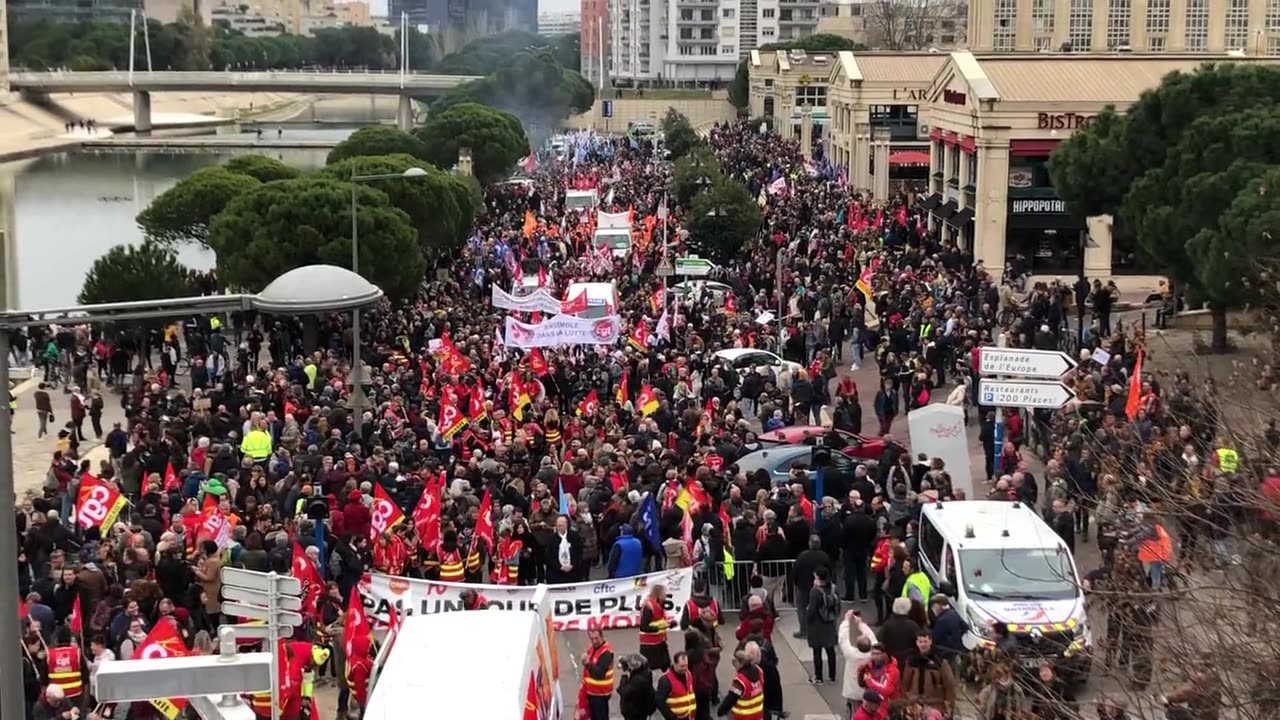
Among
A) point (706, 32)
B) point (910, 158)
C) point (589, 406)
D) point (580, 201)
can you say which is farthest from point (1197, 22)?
point (706, 32)

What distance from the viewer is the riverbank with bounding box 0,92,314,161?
129 metres

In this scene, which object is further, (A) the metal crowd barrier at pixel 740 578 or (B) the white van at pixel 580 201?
(B) the white van at pixel 580 201

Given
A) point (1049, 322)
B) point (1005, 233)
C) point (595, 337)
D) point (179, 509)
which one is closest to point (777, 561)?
point (179, 509)

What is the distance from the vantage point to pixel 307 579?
16.1 metres

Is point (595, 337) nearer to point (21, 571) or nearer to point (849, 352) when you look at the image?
point (849, 352)

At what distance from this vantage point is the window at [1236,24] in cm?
7288

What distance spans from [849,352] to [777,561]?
17719 millimetres

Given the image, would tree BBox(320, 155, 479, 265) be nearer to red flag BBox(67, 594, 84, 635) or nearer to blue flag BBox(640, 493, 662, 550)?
blue flag BBox(640, 493, 662, 550)

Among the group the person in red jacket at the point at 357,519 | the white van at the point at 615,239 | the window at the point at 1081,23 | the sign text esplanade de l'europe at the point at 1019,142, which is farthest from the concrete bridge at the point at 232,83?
the person in red jacket at the point at 357,519

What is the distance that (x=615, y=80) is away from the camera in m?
187

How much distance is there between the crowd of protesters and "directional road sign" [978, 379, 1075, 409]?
38 centimetres

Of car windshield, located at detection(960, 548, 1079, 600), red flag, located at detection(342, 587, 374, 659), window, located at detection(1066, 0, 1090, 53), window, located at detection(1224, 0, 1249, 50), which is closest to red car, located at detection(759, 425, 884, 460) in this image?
car windshield, located at detection(960, 548, 1079, 600)

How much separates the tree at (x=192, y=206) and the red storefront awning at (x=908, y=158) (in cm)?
2622

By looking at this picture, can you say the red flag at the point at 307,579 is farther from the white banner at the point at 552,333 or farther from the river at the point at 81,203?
the river at the point at 81,203
